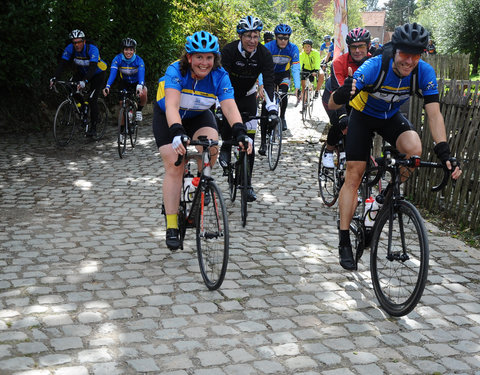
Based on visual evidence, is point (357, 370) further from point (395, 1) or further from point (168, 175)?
point (395, 1)

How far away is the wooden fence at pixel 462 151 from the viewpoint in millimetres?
6809

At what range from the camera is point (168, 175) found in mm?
5676

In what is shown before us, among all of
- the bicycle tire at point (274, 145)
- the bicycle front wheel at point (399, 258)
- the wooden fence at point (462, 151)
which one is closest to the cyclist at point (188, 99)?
the bicycle front wheel at point (399, 258)

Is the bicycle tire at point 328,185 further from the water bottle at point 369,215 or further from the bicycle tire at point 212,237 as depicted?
the bicycle tire at point 212,237

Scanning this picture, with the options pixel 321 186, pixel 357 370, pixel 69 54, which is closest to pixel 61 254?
pixel 357 370

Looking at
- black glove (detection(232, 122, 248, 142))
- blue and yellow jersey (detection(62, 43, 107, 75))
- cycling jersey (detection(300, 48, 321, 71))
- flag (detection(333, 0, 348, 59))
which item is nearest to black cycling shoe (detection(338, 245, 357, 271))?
black glove (detection(232, 122, 248, 142))

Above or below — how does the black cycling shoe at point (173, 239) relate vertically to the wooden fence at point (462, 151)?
below

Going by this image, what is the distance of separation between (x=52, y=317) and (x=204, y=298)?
118cm

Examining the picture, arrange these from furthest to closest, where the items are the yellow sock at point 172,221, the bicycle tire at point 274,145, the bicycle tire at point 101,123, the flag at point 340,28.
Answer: the bicycle tire at point 101,123, the flag at point 340,28, the bicycle tire at point 274,145, the yellow sock at point 172,221

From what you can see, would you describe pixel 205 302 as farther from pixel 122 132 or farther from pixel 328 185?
pixel 122 132

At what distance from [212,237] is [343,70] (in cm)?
328

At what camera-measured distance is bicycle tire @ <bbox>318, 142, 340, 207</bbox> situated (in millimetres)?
7816

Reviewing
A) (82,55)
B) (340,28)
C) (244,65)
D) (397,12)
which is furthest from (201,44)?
(397,12)

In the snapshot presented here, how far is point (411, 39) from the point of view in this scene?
14.8 ft
